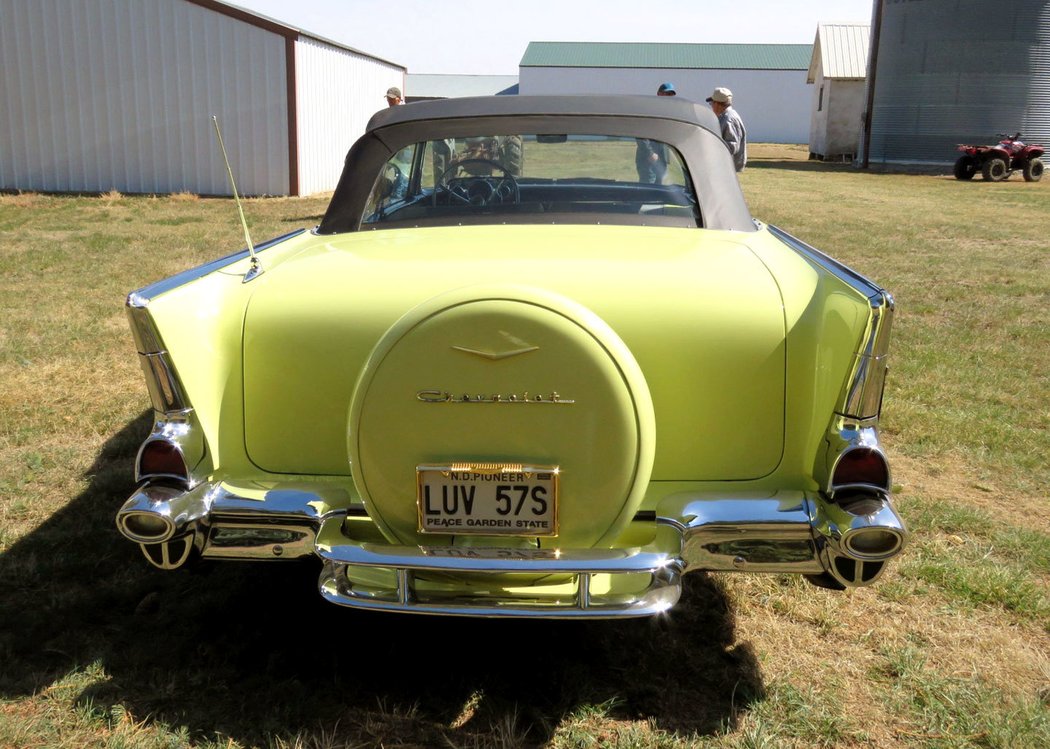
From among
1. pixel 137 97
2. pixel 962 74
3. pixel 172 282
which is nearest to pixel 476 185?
pixel 172 282

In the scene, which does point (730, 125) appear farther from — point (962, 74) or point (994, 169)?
point (962, 74)

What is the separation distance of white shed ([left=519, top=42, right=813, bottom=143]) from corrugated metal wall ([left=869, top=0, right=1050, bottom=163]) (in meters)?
24.2

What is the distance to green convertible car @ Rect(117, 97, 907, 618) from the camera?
90.8 inches

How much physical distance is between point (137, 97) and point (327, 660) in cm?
1701

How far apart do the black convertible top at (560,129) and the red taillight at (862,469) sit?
1.33 metres

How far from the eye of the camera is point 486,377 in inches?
91.0

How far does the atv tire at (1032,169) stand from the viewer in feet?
76.9

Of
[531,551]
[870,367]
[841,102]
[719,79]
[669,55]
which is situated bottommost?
[531,551]

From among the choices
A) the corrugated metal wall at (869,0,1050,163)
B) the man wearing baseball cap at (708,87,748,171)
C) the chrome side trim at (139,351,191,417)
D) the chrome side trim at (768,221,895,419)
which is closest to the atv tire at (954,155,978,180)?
the corrugated metal wall at (869,0,1050,163)

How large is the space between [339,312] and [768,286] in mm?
1186

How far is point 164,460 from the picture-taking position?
99.5 inches

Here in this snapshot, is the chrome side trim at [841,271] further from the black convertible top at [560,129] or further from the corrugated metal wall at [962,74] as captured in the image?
the corrugated metal wall at [962,74]

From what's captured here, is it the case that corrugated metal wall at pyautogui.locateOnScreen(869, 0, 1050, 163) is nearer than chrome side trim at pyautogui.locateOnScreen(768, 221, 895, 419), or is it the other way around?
chrome side trim at pyautogui.locateOnScreen(768, 221, 895, 419)

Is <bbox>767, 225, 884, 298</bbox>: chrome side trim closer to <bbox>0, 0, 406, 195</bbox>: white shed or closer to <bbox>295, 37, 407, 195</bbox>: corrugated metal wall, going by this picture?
<bbox>295, 37, 407, 195</bbox>: corrugated metal wall
